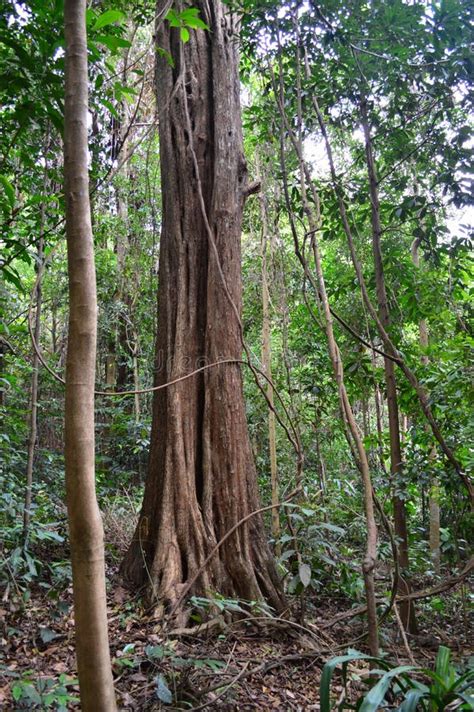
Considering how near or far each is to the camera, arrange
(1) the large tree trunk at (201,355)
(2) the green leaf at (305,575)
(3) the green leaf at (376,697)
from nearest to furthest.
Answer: (3) the green leaf at (376,697)
(2) the green leaf at (305,575)
(1) the large tree trunk at (201,355)

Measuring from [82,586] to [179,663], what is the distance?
1.46 m

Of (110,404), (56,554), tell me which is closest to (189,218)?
(56,554)

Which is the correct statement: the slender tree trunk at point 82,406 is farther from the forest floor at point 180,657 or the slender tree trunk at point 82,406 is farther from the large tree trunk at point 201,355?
the large tree trunk at point 201,355

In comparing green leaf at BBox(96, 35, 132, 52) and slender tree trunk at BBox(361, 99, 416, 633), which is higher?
green leaf at BBox(96, 35, 132, 52)

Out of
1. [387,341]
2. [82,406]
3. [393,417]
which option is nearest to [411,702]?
[82,406]

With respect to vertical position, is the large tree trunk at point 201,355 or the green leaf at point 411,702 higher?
the large tree trunk at point 201,355

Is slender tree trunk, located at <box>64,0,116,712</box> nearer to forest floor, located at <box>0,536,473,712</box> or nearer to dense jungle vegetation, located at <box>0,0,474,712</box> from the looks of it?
dense jungle vegetation, located at <box>0,0,474,712</box>

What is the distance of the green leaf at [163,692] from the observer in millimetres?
2035

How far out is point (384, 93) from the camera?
11.8ft

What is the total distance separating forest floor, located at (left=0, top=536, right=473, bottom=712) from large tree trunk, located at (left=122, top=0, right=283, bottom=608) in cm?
25

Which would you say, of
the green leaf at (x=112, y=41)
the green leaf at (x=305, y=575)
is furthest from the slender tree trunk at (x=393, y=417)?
the green leaf at (x=112, y=41)

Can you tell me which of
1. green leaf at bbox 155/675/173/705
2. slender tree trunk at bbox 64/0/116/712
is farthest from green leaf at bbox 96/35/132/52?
green leaf at bbox 155/675/173/705

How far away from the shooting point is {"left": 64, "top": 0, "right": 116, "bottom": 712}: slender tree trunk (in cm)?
111

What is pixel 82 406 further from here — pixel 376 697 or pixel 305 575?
pixel 305 575
